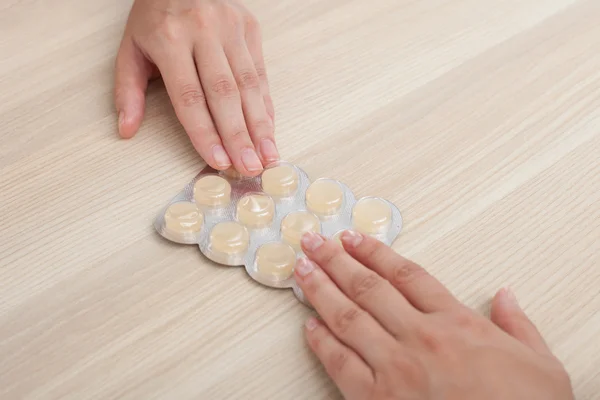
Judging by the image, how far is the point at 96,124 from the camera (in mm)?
880

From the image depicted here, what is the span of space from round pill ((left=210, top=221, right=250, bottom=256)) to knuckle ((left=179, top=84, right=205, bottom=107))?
20cm

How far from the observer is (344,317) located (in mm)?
626

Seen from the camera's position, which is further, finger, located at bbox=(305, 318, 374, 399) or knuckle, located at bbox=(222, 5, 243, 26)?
knuckle, located at bbox=(222, 5, 243, 26)

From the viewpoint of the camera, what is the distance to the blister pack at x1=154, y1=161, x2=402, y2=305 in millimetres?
708

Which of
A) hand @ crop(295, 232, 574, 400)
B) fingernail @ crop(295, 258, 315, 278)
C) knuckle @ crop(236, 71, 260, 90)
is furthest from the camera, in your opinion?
knuckle @ crop(236, 71, 260, 90)

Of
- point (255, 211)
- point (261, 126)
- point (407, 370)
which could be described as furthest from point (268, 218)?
point (407, 370)

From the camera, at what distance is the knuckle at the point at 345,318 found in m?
0.62

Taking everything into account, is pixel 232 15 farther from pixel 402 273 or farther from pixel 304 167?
pixel 402 273

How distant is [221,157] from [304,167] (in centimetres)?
10

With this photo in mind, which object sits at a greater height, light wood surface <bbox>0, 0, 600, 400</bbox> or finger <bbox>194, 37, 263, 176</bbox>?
finger <bbox>194, 37, 263, 176</bbox>

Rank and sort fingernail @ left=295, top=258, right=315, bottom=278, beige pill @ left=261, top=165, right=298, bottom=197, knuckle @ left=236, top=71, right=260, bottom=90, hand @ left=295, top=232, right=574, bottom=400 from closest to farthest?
hand @ left=295, top=232, right=574, bottom=400
fingernail @ left=295, top=258, right=315, bottom=278
beige pill @ left=261, top=165, right=298, bottom=197
knuckle @ left=236, top=71, right=260, bottom=90

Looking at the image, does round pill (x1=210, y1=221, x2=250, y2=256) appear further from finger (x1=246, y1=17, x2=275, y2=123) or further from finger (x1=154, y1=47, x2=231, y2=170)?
finger (x1=246, y1=17, x2=275, y2=123)

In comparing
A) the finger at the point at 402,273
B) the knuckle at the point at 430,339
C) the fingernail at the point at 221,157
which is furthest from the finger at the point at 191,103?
the knuckle at the point at 430,339

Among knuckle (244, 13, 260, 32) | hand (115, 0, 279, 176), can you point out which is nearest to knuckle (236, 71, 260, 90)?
hand (115, 0, 279, 176)
